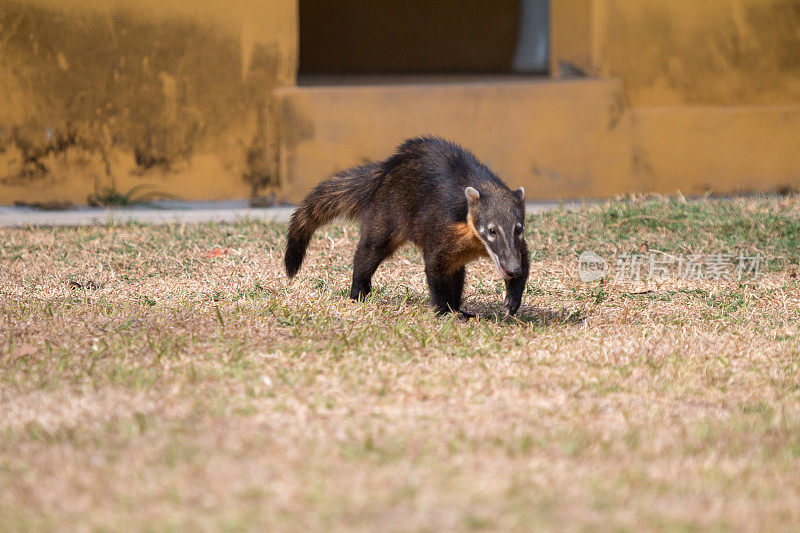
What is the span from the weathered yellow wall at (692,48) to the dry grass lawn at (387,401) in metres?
3.03

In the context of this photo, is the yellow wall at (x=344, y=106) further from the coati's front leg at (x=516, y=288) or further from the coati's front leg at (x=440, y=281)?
the coati's front leg at (x=516, y=288)

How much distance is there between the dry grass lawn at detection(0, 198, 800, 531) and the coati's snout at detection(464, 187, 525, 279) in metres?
0.33

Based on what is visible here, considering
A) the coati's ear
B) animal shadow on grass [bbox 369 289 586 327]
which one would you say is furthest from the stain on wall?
the coati's ear

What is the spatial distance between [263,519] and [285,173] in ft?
20.3

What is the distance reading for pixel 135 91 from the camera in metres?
8.36

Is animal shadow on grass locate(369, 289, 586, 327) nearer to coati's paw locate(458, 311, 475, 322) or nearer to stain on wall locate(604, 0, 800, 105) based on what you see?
coati's paw locate(458, 311, 475, 322)

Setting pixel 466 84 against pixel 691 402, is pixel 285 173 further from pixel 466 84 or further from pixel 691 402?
pixel 691 402

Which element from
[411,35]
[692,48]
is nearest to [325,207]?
[692,48]

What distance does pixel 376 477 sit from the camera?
9.40 feet

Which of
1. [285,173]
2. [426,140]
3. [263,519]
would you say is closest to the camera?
[263,519]

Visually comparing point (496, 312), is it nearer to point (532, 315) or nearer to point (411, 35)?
point (532, 315)

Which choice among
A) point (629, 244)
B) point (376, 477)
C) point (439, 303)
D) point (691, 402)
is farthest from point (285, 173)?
Result: point (376, 477)

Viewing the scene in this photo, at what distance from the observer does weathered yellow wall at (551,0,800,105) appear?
870cm

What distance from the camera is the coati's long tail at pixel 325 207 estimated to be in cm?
564
